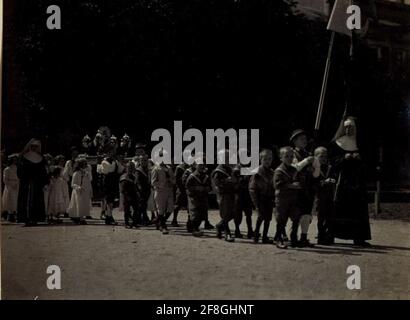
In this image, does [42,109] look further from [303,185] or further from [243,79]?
[303,185]

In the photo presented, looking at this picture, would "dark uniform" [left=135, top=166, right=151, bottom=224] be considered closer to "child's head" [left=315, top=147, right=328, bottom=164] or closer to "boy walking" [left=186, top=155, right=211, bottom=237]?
"boy walking" [left=186, top=155, right=211, bottom=237]

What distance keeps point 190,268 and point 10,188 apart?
7.45 meters

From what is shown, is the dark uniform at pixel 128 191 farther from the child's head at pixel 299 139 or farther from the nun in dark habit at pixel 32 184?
the child's head at pixel 299 139

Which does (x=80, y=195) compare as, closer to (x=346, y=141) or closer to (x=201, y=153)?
(x=201, y=153)

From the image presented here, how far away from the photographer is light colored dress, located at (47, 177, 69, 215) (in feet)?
44.1

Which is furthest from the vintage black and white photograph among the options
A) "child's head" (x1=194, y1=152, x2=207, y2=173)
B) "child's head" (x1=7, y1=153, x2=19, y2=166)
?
"child's head" (x1=7, y1=153, x2=19, y2=166)

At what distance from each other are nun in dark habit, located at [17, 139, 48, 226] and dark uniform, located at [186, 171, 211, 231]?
3.21 m

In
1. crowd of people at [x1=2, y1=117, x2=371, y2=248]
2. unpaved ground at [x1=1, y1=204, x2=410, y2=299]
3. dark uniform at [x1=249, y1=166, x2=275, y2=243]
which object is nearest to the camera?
unpaved ground at [x1=1, y1=204, x2=410, y2=299]

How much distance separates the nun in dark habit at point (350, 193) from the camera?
959 cm

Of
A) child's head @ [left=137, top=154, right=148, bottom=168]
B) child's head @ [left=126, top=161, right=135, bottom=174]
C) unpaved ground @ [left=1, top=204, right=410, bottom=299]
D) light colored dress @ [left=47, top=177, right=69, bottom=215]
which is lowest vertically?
unpaved ground @ [left=1, top=204, right=410, bottom=299]

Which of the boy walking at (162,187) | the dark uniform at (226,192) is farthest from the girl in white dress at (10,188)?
the dark uniform at (226,192)

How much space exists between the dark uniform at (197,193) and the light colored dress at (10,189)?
4.81 meters

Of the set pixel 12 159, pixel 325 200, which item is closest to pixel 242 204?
pixel 325 200
